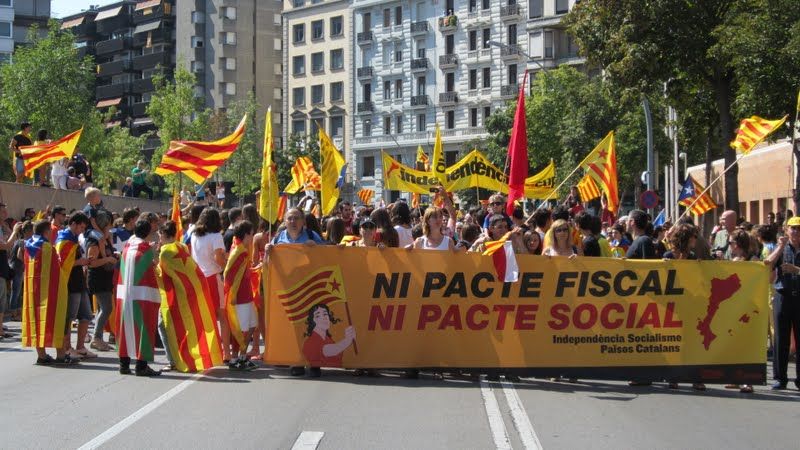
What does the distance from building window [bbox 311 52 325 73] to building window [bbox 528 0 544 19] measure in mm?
21701

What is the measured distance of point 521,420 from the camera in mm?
9703

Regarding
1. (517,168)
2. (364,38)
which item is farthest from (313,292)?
(364,38)

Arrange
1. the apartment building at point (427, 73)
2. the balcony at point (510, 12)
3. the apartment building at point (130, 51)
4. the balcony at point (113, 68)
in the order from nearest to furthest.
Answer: the balcony at point (510, 12)
the apartment building at point (427, 73)
the apartment building at point (130, 51)
the balcony at point (113, 68)

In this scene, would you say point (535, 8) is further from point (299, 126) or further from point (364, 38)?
point (299, 126)

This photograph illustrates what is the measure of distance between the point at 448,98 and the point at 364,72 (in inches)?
368

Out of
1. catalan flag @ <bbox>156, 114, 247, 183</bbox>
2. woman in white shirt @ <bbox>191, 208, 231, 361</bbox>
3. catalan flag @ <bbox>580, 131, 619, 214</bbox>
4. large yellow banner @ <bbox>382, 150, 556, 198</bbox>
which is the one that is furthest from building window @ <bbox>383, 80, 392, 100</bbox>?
woman in white shirt @ <bbox>191, 208, 231, 361</bbox>

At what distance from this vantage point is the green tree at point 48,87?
193 ft

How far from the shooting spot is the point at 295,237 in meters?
12.8

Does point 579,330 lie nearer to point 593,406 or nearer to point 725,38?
point 593,406

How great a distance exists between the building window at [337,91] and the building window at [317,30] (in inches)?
170

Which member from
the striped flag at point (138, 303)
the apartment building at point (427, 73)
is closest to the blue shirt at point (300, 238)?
the striped flag at point (138, 303)

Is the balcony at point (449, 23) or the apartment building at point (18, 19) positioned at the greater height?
the apartment building at point (18, 19)

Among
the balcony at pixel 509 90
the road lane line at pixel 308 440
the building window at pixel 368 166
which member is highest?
the balcony at pixel 509 90

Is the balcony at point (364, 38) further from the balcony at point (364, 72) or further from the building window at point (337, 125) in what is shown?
the building window at point (337, 125)
